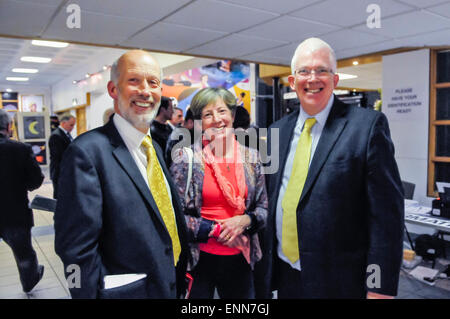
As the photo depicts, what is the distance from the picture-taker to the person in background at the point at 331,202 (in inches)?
50.1

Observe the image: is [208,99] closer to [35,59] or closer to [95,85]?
[95,85]

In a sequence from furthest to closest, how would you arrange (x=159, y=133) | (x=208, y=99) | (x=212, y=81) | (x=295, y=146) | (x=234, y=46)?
1. (x=212, y=81)
2. (x=234, y=46)
3. (x=159, y=133)
4. (x=208, y=99)
5. (x=295, y=146)

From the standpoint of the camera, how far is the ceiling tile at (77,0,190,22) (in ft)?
9.57

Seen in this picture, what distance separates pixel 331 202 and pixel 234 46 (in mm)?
3687

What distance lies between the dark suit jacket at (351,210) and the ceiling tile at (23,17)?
2820 mm

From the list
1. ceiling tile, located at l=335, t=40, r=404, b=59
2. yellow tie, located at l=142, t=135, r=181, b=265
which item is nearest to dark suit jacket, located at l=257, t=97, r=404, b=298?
yellow tie, located at l=142, t=135, r=181, b=265

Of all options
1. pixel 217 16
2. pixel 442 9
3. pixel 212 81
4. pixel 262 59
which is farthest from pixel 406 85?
pixel 212 81

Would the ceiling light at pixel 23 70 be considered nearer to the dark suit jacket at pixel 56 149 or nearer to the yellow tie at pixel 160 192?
the dark suit jacket at pixel 56 149

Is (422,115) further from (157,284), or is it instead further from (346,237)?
(157,284)


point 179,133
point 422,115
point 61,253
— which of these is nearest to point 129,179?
point 61,253

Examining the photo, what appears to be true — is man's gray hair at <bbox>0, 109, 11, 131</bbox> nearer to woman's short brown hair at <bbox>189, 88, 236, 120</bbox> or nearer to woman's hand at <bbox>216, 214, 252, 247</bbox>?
woman's short brown hair at <bbox>189, 88, 236, 120</bbox>

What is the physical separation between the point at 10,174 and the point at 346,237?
8.92ft

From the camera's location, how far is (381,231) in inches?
50.1

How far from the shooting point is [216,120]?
1.79 metres
